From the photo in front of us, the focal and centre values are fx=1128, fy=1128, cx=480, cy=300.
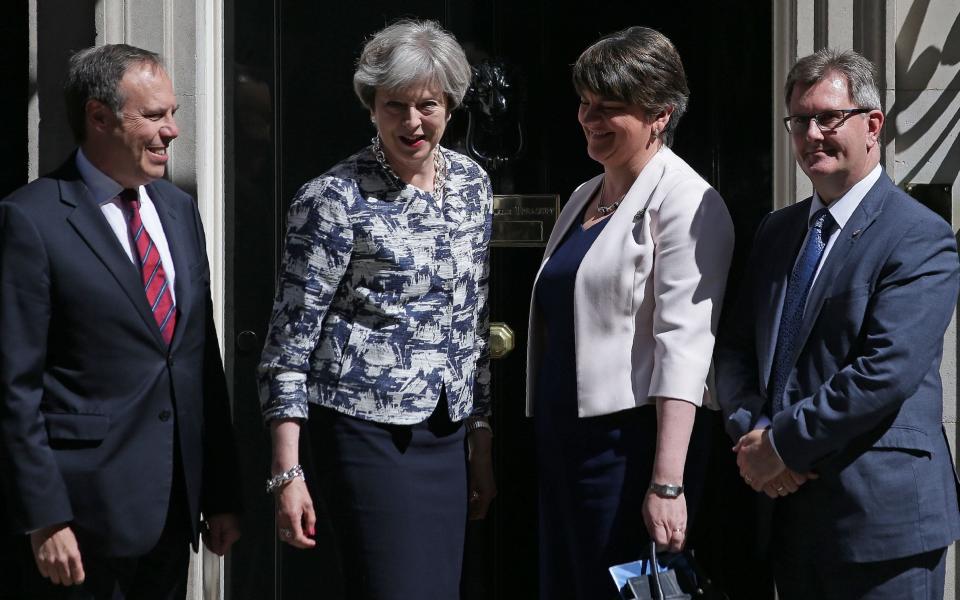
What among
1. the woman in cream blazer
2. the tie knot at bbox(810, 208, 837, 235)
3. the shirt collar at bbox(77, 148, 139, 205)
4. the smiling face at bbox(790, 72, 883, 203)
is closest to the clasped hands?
the woman in cream blazer

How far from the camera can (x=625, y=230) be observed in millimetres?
2855

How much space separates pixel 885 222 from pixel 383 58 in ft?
4.25

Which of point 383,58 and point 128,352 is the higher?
point 383,58

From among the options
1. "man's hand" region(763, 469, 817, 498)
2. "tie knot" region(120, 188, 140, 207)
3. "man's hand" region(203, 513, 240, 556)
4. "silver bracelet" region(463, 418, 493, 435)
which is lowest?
"man's hand" region(203, 513, 240, 556)

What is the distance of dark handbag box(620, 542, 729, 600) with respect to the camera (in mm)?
2607

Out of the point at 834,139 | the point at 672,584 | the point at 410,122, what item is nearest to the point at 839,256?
the point at 834,139

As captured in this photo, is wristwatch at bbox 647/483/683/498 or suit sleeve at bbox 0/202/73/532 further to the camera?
wristwatch at bbox 647/483/683/498

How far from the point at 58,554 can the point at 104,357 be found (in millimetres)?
469

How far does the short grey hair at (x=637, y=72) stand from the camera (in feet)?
9.31

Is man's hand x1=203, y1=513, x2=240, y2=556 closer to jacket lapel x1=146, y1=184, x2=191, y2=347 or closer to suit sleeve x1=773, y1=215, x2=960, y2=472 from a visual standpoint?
jacket lapel x1=146, y1=184, x2=191, y2=347

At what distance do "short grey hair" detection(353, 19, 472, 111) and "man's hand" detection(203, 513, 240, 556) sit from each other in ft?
3.85

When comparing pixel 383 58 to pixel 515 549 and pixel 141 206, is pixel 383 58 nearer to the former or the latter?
pixel 141 206

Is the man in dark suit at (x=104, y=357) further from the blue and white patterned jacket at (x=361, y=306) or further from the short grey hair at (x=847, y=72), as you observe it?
the short grey hair at (x=847, y=72)

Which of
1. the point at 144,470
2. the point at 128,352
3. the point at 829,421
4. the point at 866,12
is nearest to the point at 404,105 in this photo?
the point at 128,352
